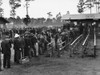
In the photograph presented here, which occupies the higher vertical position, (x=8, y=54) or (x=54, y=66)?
(x=8, y=54)

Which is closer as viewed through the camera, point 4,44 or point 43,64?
point 4,44

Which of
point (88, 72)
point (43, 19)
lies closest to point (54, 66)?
point (88, 72)

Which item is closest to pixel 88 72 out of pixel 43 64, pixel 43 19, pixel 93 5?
pixel 43 64

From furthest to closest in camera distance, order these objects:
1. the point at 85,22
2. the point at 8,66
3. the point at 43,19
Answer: the point at 43,19 < the point at 85,22 < the point at 8,66

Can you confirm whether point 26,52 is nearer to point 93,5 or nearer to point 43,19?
point 93,5

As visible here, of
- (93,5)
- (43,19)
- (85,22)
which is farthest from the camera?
(43,19)

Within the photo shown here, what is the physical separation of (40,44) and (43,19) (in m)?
112

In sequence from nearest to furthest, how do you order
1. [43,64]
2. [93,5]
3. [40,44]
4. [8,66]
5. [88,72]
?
[88,72] < [8,66] < [43,64] < [40,44] < [93,5]

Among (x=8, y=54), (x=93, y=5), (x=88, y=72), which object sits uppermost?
(x=93, y=5)

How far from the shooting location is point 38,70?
31.5 ft

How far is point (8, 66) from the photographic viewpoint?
33.3 feet

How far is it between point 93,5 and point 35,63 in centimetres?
6615

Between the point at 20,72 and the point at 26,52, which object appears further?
the point at 26,52

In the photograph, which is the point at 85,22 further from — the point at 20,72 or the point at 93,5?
the point at 93,5
